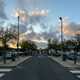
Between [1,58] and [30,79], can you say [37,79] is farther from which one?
[1,58]

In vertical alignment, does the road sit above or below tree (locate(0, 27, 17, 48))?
below

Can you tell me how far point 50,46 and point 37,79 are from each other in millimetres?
141196

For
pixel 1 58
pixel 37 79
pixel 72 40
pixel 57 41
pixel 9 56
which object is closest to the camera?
pixel 37 79

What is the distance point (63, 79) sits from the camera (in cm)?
1806

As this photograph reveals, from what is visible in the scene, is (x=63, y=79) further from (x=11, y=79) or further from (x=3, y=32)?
(x=3, y=32)

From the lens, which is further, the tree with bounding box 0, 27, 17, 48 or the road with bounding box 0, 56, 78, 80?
the tree with bounding box 0, 27, 17, 48

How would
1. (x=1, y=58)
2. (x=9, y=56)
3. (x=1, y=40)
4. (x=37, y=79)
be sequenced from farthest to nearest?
(x=1, y=40), (x=9, y=56), (x=1, y=58), (x=37, y=79)

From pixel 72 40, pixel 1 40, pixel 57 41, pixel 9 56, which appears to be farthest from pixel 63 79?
pixel 57 41

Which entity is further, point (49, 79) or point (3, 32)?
point (3, 32)

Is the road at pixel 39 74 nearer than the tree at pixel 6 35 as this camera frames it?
Yes

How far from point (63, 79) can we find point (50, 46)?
141 metres

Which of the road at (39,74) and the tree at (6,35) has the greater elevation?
the tree at (6,35)

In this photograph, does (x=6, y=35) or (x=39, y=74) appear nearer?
(x=39, y=74)

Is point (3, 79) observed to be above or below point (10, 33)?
below
